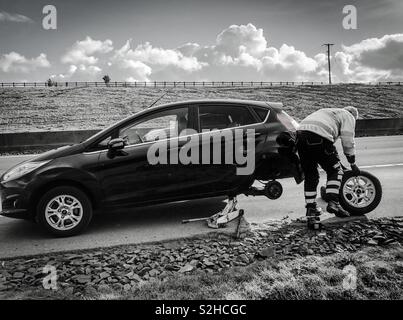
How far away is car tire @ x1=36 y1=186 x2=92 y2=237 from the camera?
5.01 metres

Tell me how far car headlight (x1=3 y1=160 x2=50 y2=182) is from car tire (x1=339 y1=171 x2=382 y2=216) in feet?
12.8

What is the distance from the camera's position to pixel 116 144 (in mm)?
5156

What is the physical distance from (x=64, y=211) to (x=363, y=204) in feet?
13.1

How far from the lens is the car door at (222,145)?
554 cm

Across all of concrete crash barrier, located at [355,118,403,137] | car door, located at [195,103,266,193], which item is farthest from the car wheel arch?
concrete crash barrier, located at [355,118,403,137]

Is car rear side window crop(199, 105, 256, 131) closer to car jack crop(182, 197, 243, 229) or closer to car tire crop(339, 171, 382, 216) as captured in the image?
car jack crop(182, 197, 243, 229)

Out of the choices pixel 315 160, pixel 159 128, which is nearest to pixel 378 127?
pixel 315 160

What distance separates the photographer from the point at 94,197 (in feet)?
17.1

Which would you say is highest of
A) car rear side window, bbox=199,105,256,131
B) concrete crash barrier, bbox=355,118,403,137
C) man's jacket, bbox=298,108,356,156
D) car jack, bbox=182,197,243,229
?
concrete crash barrier, bbox=355,118,403,137
